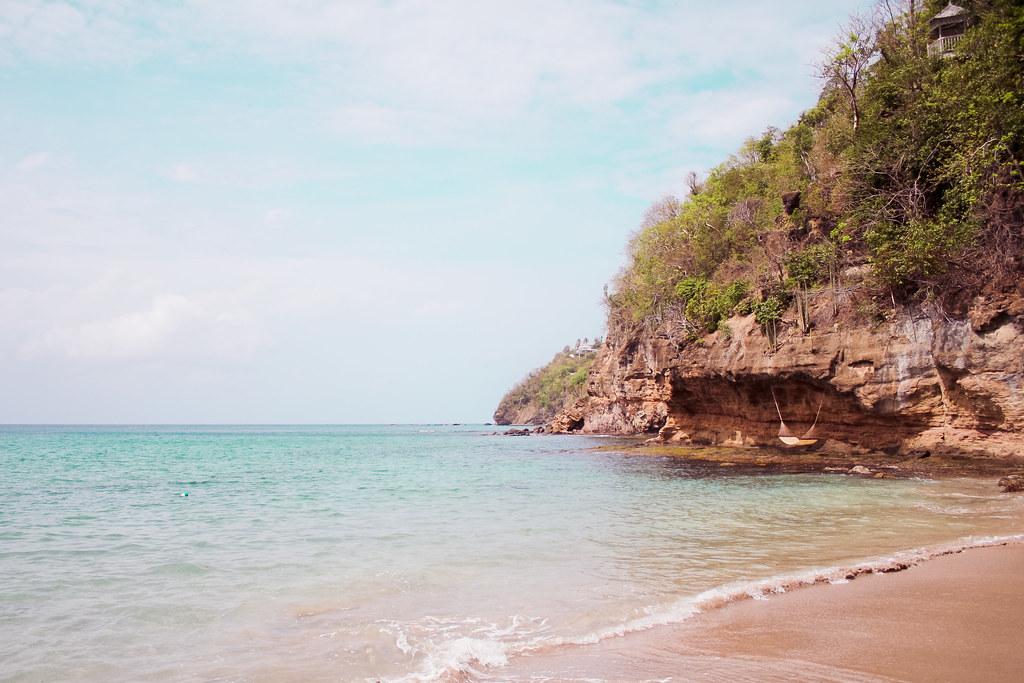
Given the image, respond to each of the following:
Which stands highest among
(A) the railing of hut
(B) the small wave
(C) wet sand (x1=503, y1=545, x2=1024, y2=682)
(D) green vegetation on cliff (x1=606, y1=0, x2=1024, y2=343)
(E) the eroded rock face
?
(A) the railing of hut

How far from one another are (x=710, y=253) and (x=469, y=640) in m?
30.0

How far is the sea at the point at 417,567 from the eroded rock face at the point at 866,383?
3.48m

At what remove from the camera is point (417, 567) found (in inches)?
336

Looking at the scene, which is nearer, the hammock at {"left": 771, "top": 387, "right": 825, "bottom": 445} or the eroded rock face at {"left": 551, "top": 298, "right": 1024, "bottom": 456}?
the eroded rock face at {"left": 551, "top": 298, "right": 1024, "bottom": 456}

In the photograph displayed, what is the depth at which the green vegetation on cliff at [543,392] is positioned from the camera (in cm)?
11538

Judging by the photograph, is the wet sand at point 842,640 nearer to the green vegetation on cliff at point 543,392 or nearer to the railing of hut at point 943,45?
the railing of hut at point 943,45

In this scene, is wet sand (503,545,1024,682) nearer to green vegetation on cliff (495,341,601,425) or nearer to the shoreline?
the shoreline

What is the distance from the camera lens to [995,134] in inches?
691

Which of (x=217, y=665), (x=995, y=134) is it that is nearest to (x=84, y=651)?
(x=217, y=665)

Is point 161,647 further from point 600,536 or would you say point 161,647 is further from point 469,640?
point 600,536

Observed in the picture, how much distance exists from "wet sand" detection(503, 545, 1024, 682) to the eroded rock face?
42.9ft

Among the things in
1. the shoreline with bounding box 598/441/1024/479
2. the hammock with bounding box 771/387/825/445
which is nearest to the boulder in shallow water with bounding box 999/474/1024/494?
the shoreline with bounding box 598/441/1024/479

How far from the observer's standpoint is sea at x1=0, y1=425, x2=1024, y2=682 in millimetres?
5555

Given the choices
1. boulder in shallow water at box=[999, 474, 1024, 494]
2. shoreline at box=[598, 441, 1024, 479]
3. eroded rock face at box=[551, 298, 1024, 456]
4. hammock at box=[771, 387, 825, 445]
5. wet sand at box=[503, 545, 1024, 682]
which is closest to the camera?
wet sand at box=[503, 545, 1024, 682]
